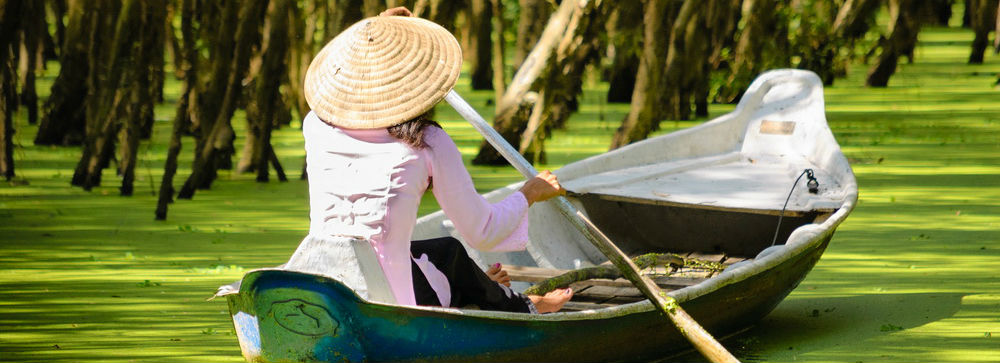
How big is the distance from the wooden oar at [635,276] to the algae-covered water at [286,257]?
595mm

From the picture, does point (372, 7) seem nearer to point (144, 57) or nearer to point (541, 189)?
point (144, 57)

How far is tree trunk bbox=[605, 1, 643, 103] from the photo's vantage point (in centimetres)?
1285

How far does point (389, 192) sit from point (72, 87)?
Result: 27.1ft

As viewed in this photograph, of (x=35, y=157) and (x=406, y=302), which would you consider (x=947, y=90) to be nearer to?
(x=35, y=157)

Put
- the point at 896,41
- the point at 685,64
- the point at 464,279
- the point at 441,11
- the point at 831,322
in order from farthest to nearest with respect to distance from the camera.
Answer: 1. the point at 896,41
2. the point at 685,64
3. the point at 441,11
4. the point at 831,322
5. the point at 464,279

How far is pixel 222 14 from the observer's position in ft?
29.0

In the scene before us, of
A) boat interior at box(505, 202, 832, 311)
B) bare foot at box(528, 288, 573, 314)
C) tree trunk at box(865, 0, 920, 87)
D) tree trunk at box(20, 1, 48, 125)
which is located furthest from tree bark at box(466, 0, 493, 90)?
bare foot at box(528, 288, 573, 314)

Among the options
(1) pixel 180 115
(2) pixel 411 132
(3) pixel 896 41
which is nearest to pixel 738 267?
(2) pixel 411 132

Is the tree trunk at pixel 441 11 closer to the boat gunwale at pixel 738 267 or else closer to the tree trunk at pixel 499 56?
the tree trunk at pixel 499 56

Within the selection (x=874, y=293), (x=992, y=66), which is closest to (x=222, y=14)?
(x=874, y=293)

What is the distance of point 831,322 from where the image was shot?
5441 mm

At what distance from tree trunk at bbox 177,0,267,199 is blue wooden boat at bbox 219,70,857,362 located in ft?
9.31

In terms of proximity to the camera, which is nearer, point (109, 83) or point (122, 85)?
point (109, 83)

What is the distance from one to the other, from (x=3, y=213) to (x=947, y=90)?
37.3 ft
